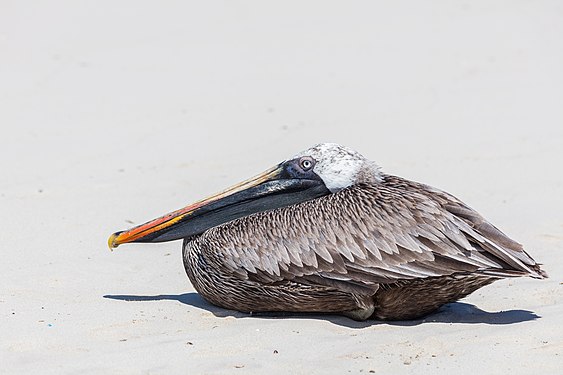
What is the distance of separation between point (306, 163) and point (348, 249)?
0.73 metres

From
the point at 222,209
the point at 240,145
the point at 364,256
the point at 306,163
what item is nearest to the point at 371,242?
the point at 364,256

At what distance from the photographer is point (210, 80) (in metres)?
11.1

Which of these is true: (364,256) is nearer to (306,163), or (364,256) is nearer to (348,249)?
(348,249)

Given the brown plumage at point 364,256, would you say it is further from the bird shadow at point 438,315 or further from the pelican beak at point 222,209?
the pelican beak at point 222,209

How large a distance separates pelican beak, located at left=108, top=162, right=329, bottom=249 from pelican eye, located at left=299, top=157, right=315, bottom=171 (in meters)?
0.05

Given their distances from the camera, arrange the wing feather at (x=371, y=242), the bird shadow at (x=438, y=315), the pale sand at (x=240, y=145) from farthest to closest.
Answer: the bird shadow at (x=438, y=315), the wing feather at (x=371, y=242), the pale sand at (x=240, y=145)

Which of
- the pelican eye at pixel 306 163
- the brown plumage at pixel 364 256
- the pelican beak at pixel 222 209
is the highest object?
the pelican eye at pixel 306 163

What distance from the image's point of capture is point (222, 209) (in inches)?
243

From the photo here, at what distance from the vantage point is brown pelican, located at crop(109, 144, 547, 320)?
5531 mm

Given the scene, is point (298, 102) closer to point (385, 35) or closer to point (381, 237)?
point (385, 35)

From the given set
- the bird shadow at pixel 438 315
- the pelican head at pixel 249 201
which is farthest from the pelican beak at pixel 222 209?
the bird shadow at pixel 438 315

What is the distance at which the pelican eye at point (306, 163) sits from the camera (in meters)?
6.19

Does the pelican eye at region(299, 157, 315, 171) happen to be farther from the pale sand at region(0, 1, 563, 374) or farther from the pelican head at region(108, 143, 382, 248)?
the pale sand at region(0, 1, 563, 374)

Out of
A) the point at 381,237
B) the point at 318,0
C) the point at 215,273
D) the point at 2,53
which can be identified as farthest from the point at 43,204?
the point at 318,0
